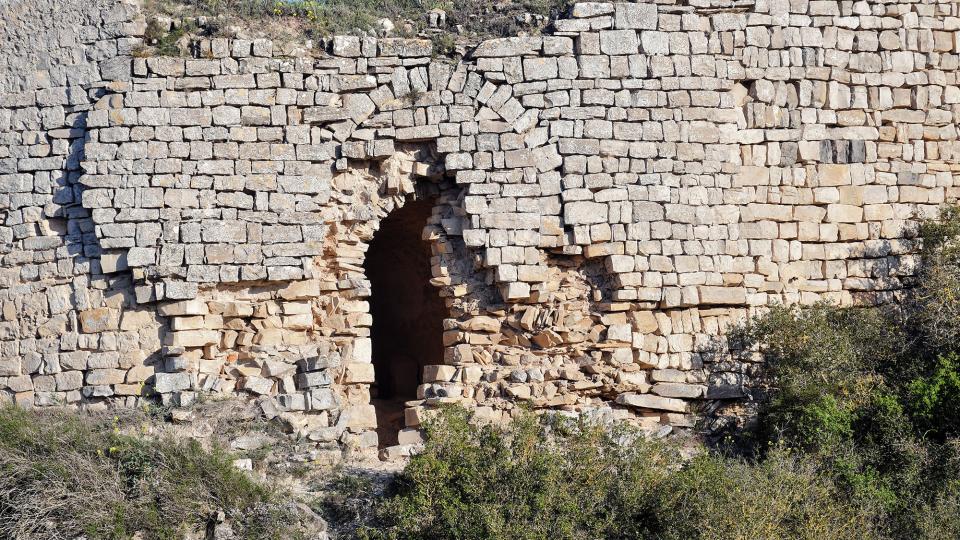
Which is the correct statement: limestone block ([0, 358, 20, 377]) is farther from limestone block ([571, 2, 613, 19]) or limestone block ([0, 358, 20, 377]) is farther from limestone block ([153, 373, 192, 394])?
limestone block ([571, 2, 613, 19])

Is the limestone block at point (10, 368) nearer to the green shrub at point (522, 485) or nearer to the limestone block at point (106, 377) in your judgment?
the limestone block at point (106, 377)

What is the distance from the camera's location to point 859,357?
9.84m

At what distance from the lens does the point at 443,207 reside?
10.4 m

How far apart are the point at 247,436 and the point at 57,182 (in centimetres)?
283

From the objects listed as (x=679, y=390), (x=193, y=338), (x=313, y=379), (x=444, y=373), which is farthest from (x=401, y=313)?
(x=679, y=390)

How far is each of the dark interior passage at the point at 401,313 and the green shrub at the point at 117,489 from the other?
11.9 ft

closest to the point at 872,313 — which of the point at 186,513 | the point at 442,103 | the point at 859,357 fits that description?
the point at 859,357

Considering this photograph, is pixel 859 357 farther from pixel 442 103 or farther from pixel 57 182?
pixel 57 182

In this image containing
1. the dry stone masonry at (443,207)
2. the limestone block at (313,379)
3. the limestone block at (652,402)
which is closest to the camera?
the limestone block at (313,379)

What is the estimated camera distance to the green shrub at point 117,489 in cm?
827

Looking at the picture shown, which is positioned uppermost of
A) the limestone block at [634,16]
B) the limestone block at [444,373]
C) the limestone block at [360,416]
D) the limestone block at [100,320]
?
the limestone block at [634,16]

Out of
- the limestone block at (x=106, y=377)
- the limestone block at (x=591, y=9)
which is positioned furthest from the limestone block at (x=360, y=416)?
the limestone block at (x=591, y=9)

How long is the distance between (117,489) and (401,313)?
16.7ft

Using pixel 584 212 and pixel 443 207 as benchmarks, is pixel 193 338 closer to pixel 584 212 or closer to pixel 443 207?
pixel 443 207
